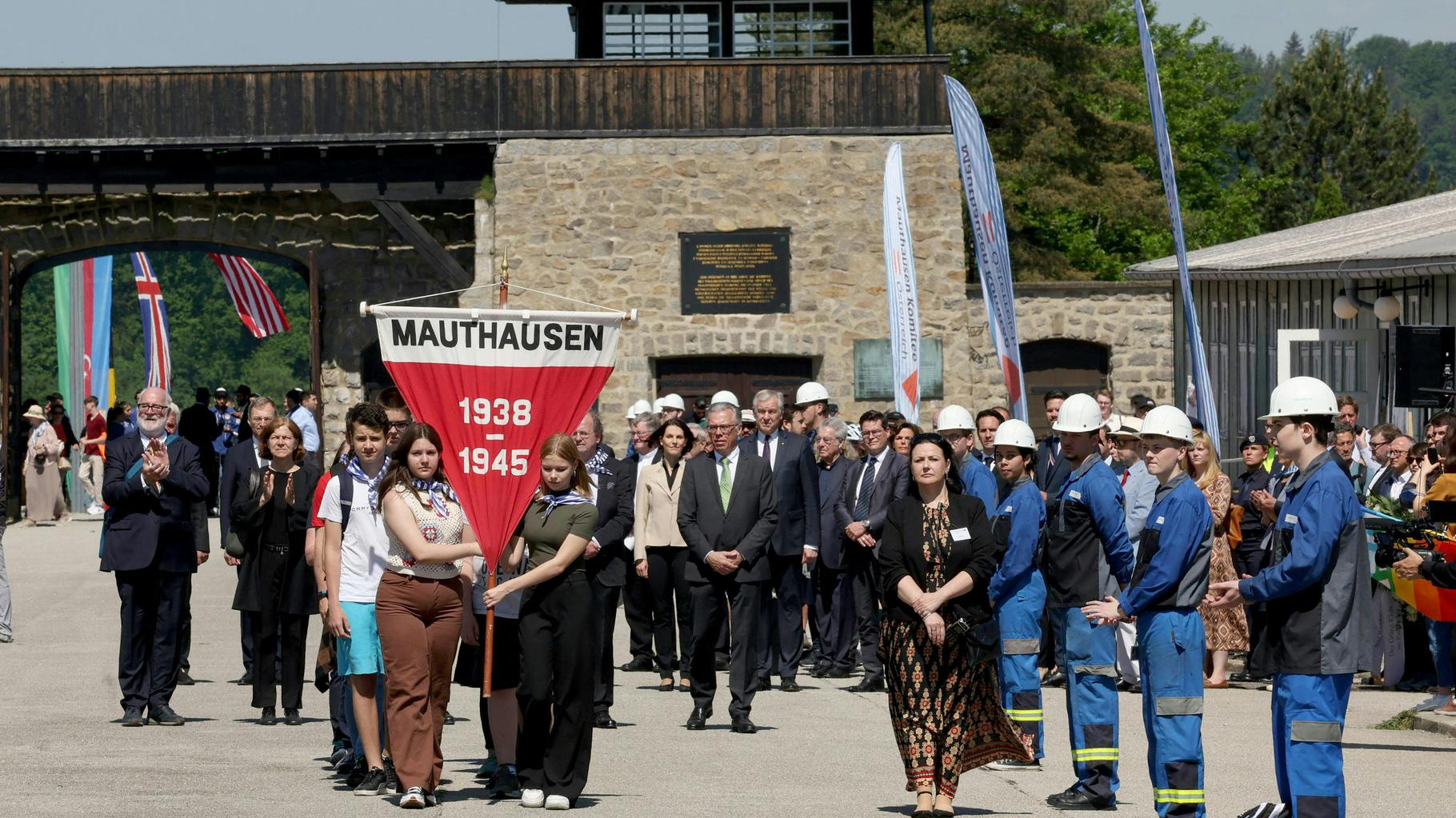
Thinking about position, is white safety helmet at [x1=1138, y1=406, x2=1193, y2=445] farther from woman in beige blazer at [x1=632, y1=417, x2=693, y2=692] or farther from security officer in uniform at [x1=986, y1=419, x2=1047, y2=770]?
woman in beige blazer at [x1=632, y1=417, x2=693, y2=692]

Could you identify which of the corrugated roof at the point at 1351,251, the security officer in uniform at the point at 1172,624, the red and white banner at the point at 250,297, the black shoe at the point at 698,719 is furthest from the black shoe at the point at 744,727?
the red and white banner at the point at 250,297

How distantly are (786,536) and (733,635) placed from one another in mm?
1894

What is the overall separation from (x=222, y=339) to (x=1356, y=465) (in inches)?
3223

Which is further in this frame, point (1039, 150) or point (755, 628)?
point (1039, 150)

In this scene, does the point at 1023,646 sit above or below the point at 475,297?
below

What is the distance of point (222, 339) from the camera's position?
304 ft

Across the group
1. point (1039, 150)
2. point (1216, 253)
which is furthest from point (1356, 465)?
point (1039, 150)

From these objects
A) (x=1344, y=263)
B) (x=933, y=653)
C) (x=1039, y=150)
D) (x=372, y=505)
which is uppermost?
(x=1039, y=150)

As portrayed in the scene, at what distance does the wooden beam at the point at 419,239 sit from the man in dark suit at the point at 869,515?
14776mm

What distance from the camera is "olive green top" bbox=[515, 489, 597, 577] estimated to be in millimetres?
9289

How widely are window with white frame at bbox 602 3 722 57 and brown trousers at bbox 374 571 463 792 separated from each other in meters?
20.3

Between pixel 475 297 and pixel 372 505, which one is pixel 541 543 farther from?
pixel 475 297

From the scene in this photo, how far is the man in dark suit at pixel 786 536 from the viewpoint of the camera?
13.9 metres

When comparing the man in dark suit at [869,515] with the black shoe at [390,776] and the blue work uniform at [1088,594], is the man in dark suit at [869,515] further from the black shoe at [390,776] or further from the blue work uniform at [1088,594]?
the black shoe at [390,776]
